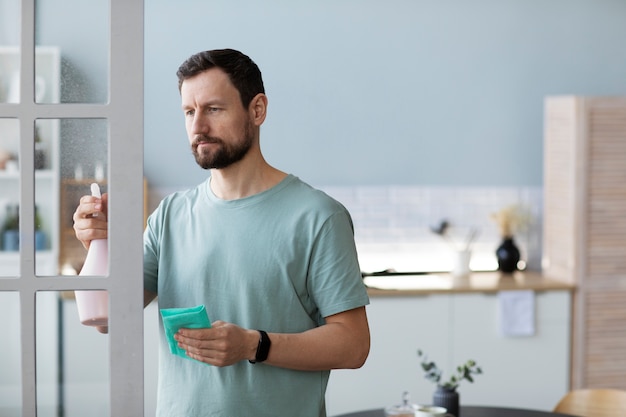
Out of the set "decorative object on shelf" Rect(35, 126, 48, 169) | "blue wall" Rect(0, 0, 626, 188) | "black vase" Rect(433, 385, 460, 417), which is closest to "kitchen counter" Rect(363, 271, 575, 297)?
"blue wall" Rect(0, 0, 626, 188)

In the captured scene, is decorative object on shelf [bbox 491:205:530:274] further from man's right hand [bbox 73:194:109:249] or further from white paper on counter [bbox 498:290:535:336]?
man's right hand [bbox 73:194:109:249]

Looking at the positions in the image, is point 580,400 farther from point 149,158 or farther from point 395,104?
point 149,158

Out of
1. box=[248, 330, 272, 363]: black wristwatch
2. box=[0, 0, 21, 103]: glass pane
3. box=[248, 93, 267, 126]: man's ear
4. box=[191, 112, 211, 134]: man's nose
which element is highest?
box=[0, 0, 21, 103]: glass pane

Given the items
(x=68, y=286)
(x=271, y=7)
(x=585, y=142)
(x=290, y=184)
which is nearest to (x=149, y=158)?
(x=271, y=7)

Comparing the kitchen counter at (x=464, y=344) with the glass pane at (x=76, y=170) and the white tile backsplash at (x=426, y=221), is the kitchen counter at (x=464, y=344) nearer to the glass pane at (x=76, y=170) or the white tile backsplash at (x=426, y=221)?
the white tile backsplash at (x=426, y=221)

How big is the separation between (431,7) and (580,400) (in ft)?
9.03

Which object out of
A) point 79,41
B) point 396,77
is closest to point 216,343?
point 79,41

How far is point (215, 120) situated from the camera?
6.73ft

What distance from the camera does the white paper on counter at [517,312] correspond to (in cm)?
536

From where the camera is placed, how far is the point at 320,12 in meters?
5.82

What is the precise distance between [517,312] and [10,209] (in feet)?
13.5

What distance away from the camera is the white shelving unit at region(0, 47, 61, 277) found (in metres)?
1.62

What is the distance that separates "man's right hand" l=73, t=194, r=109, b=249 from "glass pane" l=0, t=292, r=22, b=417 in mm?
164

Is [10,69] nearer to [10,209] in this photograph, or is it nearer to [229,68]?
[10,209]
